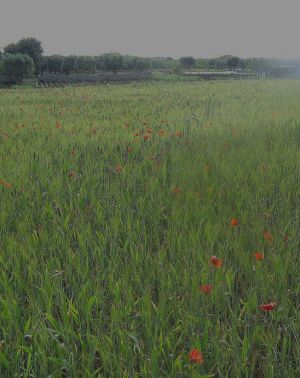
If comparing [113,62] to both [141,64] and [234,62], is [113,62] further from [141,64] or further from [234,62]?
[234,62]

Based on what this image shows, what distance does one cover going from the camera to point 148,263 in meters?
2.04

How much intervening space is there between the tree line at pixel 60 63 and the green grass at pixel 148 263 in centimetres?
5002

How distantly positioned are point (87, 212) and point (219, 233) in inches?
36.3

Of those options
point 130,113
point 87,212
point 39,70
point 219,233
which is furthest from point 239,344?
point 39,70

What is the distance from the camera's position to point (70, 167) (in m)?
3.86

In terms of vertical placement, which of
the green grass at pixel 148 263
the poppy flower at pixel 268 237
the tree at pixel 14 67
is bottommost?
the green grass at pixel 148 263

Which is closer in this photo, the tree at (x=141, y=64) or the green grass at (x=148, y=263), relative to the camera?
the green grass at (x=148, y=263)

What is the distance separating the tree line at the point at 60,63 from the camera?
172ft

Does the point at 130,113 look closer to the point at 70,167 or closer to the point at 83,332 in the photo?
the point at 70,167

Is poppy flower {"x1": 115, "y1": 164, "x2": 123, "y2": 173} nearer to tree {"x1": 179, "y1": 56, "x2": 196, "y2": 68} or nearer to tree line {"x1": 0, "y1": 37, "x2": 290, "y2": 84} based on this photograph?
tree line {"x1": 0, "y1": 37, "x2": 290, "y2": 84}

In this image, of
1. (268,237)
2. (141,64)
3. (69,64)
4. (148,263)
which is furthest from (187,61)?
(148,263)

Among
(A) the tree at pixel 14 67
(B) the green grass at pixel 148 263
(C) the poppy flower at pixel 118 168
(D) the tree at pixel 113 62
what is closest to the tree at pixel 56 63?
(D) the tree at pixel 113 62

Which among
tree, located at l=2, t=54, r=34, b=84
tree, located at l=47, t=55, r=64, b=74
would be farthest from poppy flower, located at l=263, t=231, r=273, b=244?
tree, located at l=47, t=55, r=64, b=74

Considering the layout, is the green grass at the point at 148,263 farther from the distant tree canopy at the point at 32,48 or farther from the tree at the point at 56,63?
the distant tree canopy at the point at 32,48
